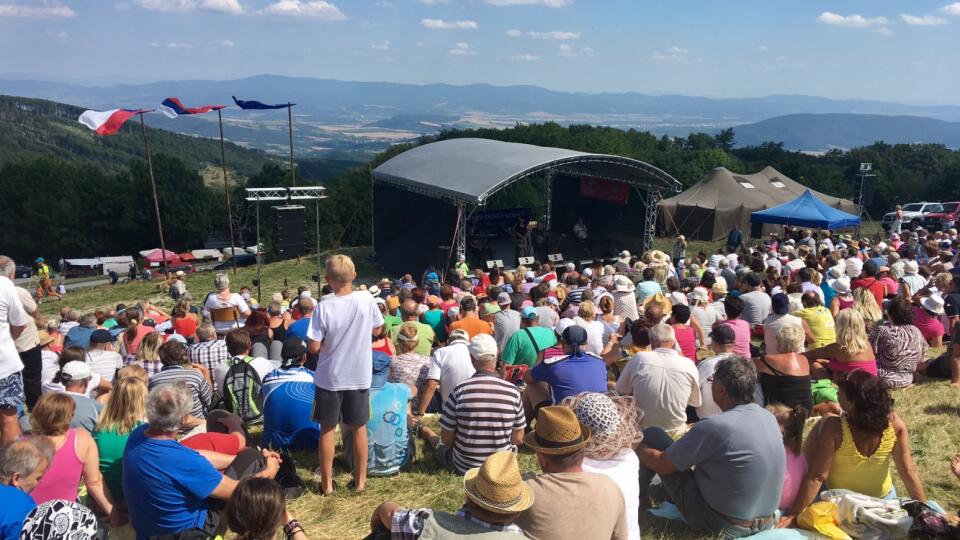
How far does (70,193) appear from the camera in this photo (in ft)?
186

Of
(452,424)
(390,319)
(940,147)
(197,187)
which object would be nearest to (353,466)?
(452,424)

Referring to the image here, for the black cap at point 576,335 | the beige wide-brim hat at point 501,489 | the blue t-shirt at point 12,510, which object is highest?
the beige wide-brim hat at point 501,489

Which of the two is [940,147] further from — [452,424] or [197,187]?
[197,187]

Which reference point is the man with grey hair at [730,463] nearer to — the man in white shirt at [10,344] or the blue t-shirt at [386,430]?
the blue t-shirt at [386,430]

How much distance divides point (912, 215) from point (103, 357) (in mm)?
25660

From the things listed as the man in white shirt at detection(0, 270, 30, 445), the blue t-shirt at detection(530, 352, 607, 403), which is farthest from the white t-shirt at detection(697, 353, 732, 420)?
the man in white shirt at detection(0, 270, 30, 445)

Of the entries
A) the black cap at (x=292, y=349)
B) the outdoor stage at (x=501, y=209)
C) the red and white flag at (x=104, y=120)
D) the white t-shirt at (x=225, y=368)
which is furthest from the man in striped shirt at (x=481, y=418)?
the red and white flag at (x=104, y=120)

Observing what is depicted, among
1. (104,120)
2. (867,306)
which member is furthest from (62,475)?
(104,120)

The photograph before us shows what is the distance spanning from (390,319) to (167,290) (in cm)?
1263

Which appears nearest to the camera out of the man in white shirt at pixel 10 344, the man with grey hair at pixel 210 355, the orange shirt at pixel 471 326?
the man in white shirt at pixel 10 344

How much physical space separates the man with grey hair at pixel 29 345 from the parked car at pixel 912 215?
75.6ft

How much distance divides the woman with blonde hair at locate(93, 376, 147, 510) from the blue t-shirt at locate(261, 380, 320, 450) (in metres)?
1.06

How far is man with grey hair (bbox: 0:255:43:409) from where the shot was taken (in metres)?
4.45

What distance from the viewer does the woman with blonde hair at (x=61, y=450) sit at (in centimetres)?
314
